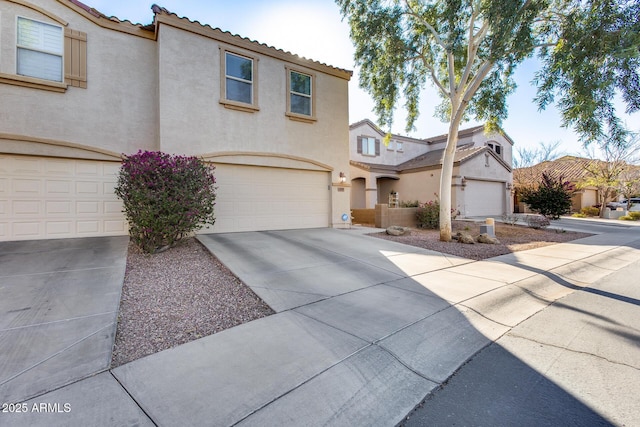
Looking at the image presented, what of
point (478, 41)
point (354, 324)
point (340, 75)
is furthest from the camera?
point (340, 75)

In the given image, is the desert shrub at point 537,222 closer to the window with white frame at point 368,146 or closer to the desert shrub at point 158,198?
the window with white frame at point 368,146

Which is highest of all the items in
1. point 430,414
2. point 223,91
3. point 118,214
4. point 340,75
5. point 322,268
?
point 340,75

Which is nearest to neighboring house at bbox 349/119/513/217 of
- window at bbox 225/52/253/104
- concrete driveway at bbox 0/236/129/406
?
window at bbox 225/52/253/104

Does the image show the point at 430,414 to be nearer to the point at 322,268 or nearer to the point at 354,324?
the point at 354,324

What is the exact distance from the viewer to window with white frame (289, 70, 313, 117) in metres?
10.9

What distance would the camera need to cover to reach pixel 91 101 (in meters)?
8.14

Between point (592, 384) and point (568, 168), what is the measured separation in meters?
35.6

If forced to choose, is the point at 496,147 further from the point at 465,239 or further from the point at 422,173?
the point at 465,239

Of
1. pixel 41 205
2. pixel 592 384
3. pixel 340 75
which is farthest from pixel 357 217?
pixel 592 384

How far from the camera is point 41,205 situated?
7.56m

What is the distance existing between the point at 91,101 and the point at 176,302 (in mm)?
7202

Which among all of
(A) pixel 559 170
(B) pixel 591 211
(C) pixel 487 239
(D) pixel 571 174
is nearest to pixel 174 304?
(C) pixel 487 239

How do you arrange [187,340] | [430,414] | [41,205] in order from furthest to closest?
1. [41,205]
2. [187,340]
3. [430,414]

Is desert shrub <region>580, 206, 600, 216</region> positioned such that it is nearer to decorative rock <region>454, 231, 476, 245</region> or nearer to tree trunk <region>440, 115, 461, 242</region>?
decorative rock <region>454, 231, 476, 245</region>
